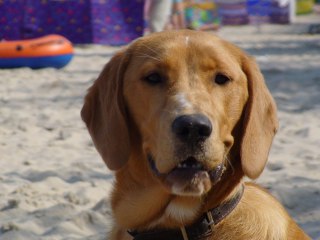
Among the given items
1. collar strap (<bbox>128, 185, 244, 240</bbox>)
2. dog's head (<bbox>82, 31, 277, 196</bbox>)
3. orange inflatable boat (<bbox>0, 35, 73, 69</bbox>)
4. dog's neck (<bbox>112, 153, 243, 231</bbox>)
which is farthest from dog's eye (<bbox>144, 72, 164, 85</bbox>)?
orange inflatable boat (<bbox>0, 35, 73, 69</bbox>)

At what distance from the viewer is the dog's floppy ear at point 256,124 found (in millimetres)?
3416

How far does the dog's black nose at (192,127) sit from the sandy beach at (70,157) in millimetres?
1883

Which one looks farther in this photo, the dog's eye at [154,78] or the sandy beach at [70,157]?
the sandy beach at [70,157]

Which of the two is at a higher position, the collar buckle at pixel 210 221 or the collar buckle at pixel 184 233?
the collar buckle at pixel 210 221

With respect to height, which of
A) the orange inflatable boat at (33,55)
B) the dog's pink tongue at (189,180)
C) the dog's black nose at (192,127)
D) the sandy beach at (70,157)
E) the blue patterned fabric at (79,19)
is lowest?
the blue patterned fabric at (79,19)

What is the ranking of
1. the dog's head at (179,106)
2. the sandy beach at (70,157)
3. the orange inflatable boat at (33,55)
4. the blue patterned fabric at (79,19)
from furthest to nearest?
the blue patterned fabric at (79,19)
the orange inflatable boat at (33,55)
the sandy beach at (70,157)
the dog's head at (179,106)

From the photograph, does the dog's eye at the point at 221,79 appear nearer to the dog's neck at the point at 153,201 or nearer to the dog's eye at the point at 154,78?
the dog's eye at the point at 154,78

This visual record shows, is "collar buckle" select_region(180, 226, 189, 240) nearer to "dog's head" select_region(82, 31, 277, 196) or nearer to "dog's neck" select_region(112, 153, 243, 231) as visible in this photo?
"dog's neck" select_region(112, 153, 243, 231)

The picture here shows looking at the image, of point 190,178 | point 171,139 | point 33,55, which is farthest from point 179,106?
point 33,55

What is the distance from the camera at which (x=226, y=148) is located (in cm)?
337

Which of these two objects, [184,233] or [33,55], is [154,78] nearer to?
[184,233]

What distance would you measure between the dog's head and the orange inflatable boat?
8.21 metres

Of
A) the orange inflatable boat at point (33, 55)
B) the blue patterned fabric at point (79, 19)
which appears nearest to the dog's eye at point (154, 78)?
the orange inflatable boat at point (33, 55)

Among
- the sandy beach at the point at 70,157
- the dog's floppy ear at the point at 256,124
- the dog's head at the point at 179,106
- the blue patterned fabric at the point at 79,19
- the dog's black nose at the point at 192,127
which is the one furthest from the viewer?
the blue patterned fabric at the point at 79,19
